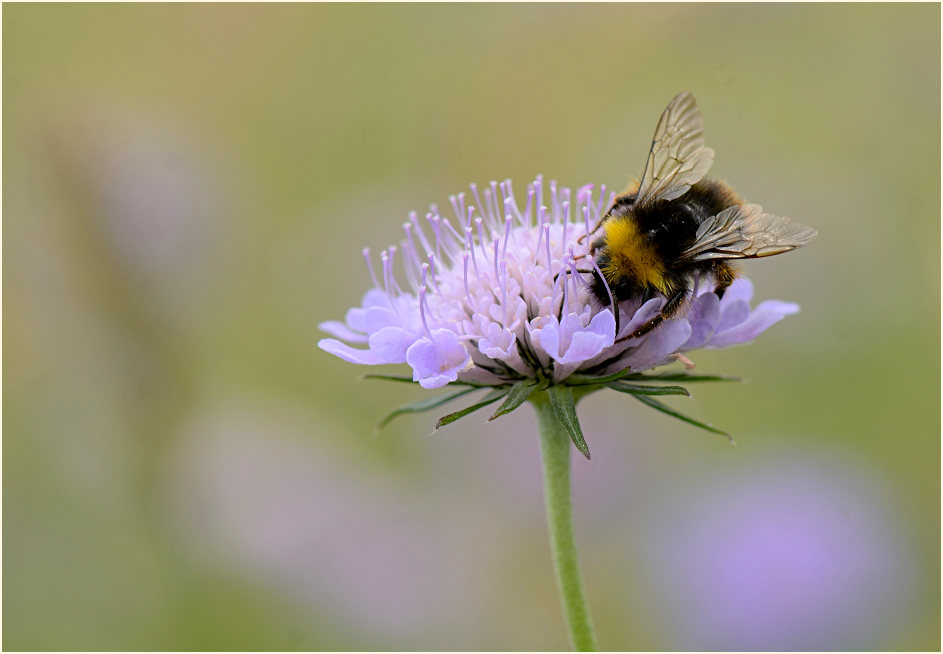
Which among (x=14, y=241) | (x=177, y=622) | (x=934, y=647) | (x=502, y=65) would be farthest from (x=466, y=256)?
(x=502, y=65)

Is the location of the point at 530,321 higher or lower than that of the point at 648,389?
higher

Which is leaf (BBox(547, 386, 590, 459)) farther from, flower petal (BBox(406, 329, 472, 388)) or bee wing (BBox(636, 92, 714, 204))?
bee wing (BBox(636, 92, 714, 204))

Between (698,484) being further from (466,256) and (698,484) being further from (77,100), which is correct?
(77,100)

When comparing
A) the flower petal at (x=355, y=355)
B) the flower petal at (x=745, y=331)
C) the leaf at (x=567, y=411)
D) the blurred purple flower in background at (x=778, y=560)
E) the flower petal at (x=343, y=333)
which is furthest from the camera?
the blurred purple flower in background at (x=778, y=560)

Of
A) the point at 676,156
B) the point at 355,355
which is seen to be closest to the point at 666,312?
the point at 676,156

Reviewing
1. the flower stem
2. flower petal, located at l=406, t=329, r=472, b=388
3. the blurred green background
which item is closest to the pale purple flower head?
flower petal, located at l=406, t=329, r=472, b=388

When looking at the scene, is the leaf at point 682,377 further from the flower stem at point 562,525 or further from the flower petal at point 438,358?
the flower petal at point 438,358

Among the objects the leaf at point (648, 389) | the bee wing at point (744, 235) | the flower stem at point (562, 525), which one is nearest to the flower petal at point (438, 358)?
the flower stem at point (562, 525)

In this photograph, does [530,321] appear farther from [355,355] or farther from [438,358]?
[355,355]
